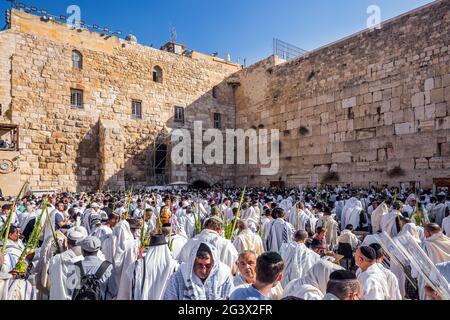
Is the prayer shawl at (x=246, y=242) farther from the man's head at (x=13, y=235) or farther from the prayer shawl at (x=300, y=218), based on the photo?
the man's head at (x=13, y=235)

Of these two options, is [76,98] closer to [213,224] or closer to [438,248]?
[213,224]

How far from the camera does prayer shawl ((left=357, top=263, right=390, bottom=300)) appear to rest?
9.41 ft

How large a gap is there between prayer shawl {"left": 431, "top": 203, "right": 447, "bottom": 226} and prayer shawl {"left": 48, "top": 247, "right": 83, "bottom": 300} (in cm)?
786

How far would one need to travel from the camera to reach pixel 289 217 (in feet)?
24.8

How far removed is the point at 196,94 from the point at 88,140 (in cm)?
680

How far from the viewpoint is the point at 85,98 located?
54.5 ft

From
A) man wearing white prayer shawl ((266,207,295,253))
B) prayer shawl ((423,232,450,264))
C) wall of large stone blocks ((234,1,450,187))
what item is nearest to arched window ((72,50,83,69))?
wall of large stone blocks ((234,1,450,187))

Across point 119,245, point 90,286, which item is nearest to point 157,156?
point 119,245

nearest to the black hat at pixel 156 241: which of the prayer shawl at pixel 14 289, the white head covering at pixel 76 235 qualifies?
the white head covering at pixel 76 235

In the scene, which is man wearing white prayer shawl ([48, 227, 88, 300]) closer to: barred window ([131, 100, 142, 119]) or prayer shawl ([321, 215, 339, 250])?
prayer shawl ([321, 215, 339, 250])

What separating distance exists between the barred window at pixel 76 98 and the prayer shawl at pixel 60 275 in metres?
14.6

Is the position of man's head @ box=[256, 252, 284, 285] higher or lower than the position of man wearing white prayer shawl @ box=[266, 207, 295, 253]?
higher
